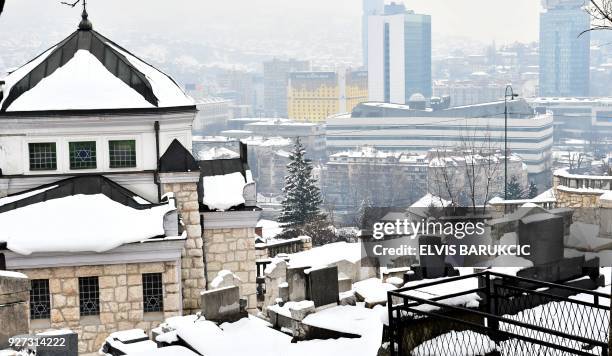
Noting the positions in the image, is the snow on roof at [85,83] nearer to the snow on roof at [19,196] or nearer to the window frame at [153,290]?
the snow on roof at [19,196]

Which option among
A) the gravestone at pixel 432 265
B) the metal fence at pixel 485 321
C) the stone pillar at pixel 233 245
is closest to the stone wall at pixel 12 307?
→ the metal fence at pixel 485 321

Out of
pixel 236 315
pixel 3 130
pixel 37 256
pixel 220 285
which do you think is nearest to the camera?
pixel 236 315

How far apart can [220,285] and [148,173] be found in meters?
7.43

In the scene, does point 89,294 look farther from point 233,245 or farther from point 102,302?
point 233,245

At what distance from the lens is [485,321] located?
1013cm

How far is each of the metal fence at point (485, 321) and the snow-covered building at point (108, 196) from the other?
992 centimetres

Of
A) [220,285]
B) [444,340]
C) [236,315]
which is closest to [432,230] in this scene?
[220,285]

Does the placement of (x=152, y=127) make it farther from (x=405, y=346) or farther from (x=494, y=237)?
(x=405, y=346)

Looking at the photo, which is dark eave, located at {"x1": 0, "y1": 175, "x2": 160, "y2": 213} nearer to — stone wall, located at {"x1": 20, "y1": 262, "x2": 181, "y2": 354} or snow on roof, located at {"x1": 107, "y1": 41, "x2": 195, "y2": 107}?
stone wall, located at {"x1": 20, "y1": 262, "x2": 181, "y2": 354}

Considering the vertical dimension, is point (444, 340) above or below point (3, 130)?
below

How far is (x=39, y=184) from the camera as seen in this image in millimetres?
21156

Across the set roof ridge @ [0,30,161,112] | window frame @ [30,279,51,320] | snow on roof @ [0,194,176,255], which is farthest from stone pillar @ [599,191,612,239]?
window frame @ [30,279,51,320]

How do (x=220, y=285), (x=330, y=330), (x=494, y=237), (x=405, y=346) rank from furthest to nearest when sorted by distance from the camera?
(x=494, y=237) → (x=220, y=285) → (x=330, y=330) → (x=405, y=346)

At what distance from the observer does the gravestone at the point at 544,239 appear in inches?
478
